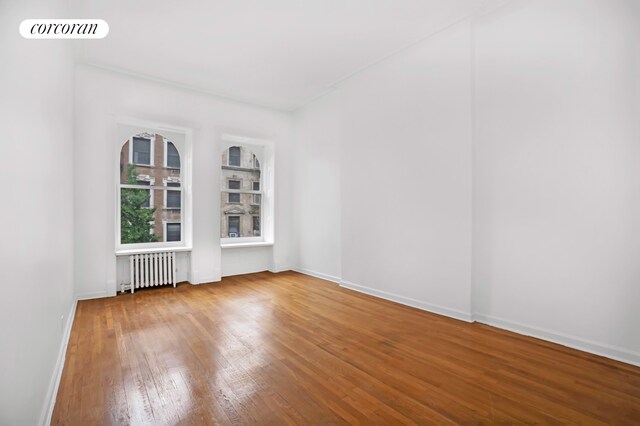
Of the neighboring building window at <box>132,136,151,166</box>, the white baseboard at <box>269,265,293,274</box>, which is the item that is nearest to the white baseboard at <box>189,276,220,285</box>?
the white baseboard at <box>269,265,293,274</box>

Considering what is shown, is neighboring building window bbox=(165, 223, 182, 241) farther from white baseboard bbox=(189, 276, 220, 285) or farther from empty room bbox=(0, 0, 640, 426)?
white baseboard bbox=(189, 276, 220, 285)

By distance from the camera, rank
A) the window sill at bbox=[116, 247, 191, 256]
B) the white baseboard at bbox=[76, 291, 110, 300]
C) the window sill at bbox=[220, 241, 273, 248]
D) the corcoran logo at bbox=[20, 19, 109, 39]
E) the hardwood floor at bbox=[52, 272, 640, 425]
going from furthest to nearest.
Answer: the window sill at bbox=[220, 241, 273, 248]
the window sill at bbox=[116, 247, 191, 256]
the white baseboard at bbox=[76, 291, 110, 300]
the hardwood floor at bbox=[52, 272, 640, 425]
the corcoran logo at bbox=[20, 19, 109, 39]

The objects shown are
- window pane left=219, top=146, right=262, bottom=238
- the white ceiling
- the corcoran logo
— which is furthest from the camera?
window pane left=219, top=146, right=262, bottom=238

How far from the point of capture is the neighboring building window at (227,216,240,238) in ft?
20.9

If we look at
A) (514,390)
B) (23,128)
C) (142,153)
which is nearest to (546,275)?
(514,390)

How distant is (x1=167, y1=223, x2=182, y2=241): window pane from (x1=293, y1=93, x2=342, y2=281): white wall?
2.32 meters

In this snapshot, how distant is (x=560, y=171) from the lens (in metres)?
3.04

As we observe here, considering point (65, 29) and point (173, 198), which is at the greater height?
point (65, 29)

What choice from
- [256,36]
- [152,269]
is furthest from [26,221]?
[152,269]

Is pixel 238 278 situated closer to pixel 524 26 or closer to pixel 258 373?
pixel 258 373

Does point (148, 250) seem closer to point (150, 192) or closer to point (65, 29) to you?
→ point (150, 192)

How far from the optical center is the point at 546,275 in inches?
123

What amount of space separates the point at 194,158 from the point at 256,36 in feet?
8.22

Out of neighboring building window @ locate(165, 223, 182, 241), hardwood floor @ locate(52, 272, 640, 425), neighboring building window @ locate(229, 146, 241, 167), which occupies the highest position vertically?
neighboring building window @ locate(229, 146, 241, 167)
